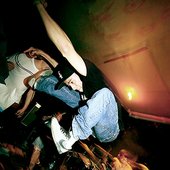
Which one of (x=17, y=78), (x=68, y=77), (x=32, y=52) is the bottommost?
(x=68, y=77)

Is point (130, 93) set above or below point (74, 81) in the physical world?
below

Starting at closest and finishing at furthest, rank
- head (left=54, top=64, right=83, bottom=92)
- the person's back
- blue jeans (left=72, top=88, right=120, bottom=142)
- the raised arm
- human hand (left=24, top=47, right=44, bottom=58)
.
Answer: the raised arm < blue jeans (left=72, top=88, right=120, bottom=142) < head (left=54, top=64, right=83, bottom=92) < human hand (left=24, top=47, right=44, bottom=58) < the person's back

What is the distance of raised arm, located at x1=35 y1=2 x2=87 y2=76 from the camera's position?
9.43 feet

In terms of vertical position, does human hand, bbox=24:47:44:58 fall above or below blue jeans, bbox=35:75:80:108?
above

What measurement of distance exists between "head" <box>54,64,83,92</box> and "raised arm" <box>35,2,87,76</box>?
294 millimetres

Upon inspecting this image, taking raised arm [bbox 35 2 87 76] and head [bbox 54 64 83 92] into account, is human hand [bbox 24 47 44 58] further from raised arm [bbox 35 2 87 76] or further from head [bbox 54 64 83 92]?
raised arm [bbox 35 2 87 76]

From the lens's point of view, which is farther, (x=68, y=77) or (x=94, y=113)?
(x=68, y=77)

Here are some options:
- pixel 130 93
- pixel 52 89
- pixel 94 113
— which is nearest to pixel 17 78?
pixel 52 89

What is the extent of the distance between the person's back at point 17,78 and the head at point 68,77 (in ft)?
1.95

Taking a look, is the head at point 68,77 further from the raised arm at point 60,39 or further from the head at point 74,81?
the raised arm at point 60,39

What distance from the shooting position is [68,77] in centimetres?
381

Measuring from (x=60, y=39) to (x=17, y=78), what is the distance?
161cm

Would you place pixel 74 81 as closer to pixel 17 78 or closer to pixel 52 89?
pixel 52 89

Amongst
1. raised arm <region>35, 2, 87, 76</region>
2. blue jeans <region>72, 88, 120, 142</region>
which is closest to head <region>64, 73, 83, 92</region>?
raised arm <region>35, 2, 87, 76</region>
